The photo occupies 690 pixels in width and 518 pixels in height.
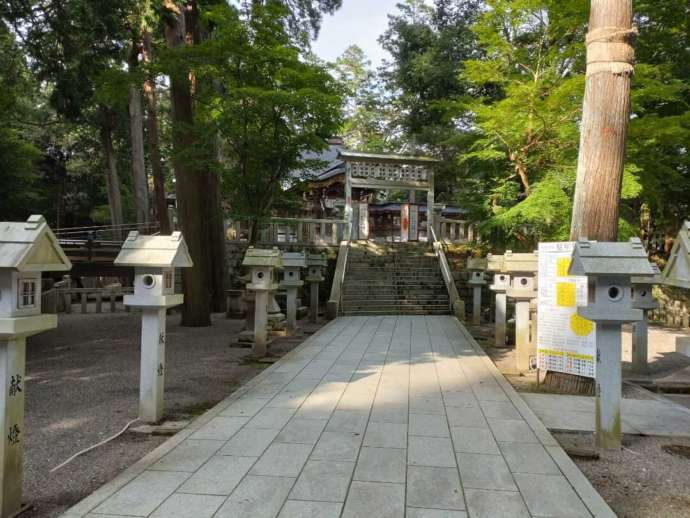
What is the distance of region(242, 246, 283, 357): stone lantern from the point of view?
24.7ft

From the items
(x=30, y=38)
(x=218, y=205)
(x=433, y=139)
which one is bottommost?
(x=218, y=205)

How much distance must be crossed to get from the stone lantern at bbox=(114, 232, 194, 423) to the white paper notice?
4318 millimetres

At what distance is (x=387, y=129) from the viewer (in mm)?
28297

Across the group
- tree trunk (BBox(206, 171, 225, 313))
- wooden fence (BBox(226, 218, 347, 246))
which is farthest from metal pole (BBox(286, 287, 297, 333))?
wooden fence (BBox(226, 218, 347, 246))

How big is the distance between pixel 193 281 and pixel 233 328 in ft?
4.66

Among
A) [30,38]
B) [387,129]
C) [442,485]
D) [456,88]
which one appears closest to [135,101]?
[30,38]

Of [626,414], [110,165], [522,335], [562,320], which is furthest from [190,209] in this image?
[110,165]

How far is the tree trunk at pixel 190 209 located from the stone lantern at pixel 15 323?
852cm

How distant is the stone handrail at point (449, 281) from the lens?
43.4ft

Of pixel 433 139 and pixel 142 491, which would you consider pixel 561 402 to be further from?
pixel 433 139

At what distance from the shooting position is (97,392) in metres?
5.59

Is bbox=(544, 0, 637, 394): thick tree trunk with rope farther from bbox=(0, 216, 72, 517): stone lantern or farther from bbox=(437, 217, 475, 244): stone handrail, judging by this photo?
bbox=(437, 217, 475, 244): stone handrail

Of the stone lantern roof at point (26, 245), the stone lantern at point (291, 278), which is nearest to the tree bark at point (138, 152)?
the stone lantern at point (291, 278)

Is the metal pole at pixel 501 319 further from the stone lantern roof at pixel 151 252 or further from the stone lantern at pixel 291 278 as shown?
the stone lantern roof at pixel 151 252
